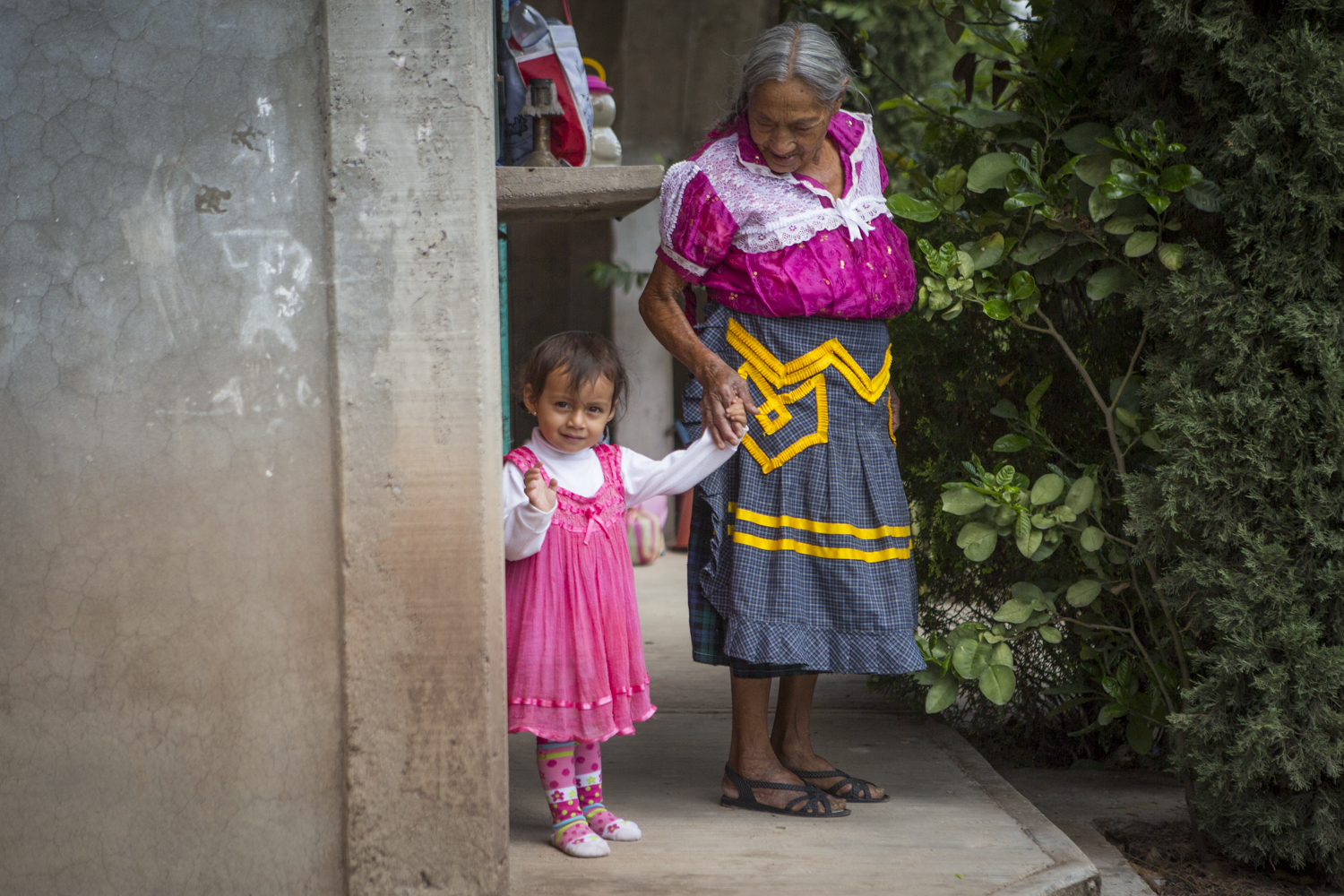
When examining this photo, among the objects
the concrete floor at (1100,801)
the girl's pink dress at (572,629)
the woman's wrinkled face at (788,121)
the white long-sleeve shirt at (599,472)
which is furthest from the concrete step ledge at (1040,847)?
the woman's wrinkled face at (788,121)

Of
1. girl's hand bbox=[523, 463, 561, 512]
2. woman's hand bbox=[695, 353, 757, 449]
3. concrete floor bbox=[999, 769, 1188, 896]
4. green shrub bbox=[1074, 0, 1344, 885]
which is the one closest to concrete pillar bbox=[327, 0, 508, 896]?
girl's hand bbox=[523, 463, 561, 512]

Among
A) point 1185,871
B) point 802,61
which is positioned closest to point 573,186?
point 802,61

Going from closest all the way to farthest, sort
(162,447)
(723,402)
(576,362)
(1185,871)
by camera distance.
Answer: (162,447)
(576,362)
(723,402)
(1185,871)

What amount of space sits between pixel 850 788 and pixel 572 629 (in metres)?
0.89

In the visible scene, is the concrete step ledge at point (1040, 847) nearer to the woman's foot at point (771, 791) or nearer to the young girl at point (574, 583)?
the woman's foot at point (771, 791)

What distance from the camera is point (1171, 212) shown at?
269 centimetres

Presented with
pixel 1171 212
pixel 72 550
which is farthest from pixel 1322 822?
pixel 72 550

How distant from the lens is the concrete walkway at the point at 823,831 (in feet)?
7.77

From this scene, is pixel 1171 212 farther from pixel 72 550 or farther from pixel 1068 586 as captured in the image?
pixel 72 550

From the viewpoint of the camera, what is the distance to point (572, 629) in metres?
2.50

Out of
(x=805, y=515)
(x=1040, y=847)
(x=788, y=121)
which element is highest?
(x=788, y=121)

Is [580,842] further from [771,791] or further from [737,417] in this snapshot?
[737,417]

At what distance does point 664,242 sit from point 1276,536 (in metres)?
1.48

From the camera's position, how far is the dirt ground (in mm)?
2723
